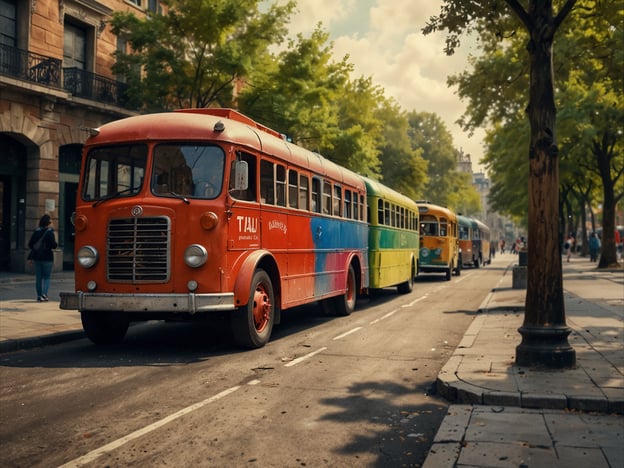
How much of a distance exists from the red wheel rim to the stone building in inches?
580

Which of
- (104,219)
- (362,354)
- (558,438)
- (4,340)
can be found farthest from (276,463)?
(4,340)

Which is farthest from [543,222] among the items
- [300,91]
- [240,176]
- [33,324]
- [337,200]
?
[300,91]

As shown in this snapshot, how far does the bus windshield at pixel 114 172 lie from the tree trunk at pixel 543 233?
510cm

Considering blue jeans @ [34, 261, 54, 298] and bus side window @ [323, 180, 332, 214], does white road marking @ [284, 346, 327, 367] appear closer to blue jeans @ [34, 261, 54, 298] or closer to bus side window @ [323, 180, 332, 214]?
bus side window @ [323, 180, 332, 214]

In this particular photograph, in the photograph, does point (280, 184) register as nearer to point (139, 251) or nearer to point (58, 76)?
point (139, 251)

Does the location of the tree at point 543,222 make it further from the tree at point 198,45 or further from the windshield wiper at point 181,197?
the tree at point 198,45

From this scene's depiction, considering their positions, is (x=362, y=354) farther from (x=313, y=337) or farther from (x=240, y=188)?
(x=240, y=188)

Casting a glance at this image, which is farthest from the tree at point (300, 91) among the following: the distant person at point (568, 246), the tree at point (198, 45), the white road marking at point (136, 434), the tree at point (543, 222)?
the distant person at point (568, 246)

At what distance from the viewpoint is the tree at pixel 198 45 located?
2059 centimetres

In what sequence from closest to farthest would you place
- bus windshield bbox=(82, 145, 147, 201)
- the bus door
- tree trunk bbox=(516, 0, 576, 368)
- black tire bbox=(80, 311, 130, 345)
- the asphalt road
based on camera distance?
the asphalt road, tree trunk bbox=(516, 0, 576, 368), the bus door, bus windshield bbox=(82, 145, 147, 201), black tire bbox=(80, 311, 130, 345)

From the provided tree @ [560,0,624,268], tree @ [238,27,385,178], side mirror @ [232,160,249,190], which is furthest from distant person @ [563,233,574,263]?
side mirror @ [232,160,249,190]

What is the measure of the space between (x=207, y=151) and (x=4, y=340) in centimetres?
392

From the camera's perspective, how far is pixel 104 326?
32.0 ft

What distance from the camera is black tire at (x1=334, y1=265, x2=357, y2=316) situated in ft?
46.5
